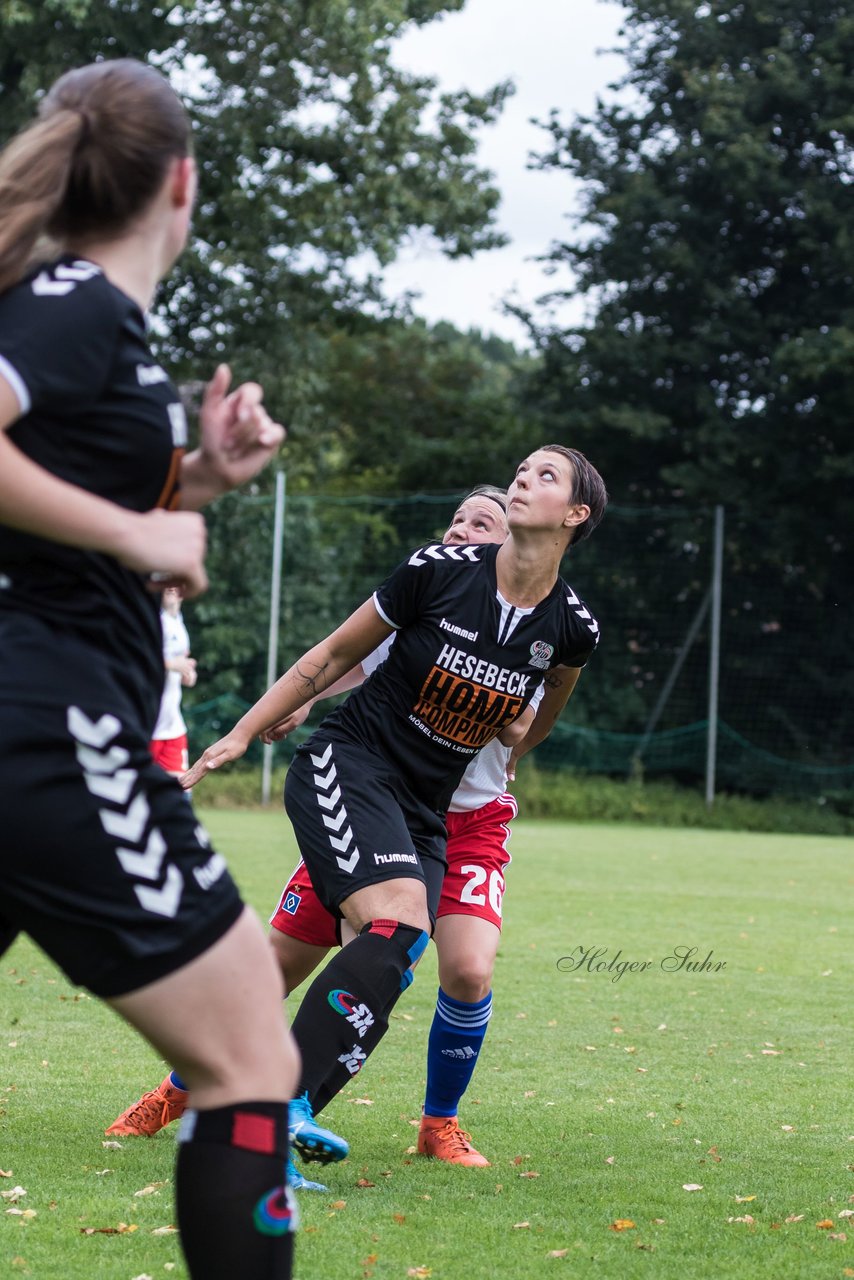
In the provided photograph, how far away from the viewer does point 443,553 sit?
483 centimetres

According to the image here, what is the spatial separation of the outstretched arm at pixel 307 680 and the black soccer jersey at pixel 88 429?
1.70 m

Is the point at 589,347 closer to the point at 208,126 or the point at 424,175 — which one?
the point at 424,175

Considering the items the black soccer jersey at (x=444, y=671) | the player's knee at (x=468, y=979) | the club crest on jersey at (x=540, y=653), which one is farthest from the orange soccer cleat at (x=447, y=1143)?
the club crest on jersey at (x=540, y=653)

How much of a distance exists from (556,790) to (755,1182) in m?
17.5

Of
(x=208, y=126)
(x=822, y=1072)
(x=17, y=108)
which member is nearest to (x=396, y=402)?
(x=208, y=126)

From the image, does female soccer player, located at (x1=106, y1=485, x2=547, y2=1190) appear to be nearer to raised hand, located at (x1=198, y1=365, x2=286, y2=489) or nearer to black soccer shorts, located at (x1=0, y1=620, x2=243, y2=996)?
raised hand, located at (x1=198, y1=365, x2=286, y2=489)

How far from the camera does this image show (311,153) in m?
24.5

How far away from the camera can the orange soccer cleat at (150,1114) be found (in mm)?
4820

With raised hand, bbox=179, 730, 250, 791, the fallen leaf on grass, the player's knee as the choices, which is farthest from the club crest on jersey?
the fallen leaf on grass

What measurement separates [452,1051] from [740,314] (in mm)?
22434

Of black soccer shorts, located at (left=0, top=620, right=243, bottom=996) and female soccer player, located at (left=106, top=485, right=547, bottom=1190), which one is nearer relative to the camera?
black soccer shorts, located at (left=0, top=620, right=243, bottom=996)

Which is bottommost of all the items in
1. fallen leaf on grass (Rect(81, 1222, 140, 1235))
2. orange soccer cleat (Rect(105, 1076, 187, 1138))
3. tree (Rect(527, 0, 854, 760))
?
orange soccer cleat (Rect(105, 1076, 187, 1138))

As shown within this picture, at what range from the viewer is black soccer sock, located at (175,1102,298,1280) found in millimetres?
2242

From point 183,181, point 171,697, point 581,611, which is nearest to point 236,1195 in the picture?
point 183,181
